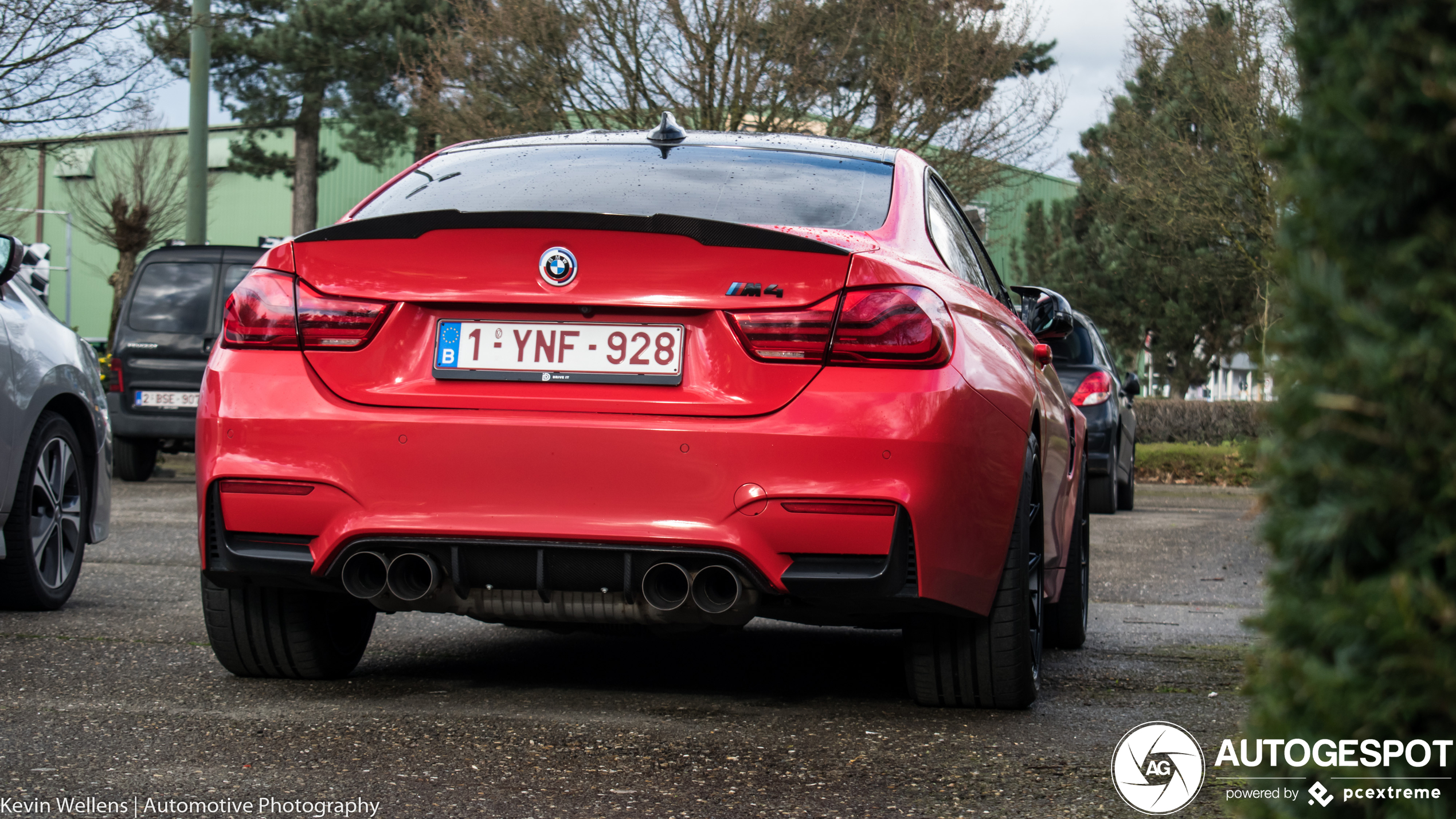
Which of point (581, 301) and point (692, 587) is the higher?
point (581, 301)

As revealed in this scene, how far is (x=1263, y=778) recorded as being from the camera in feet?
5.54

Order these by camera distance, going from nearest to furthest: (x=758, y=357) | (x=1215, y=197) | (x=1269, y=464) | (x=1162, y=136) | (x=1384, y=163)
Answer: (x=1384, y=163) → (x=1269, y=464) → (x=758, y=357) → (x=1215, y=197) → (x=1162, y=136)

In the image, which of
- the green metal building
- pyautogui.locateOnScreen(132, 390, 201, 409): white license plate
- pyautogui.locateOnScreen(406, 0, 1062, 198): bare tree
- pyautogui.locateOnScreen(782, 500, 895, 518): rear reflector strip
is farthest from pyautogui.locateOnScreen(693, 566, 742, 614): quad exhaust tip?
the green metal building

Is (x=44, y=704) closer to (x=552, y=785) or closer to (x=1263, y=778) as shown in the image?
(x=552, y=785)

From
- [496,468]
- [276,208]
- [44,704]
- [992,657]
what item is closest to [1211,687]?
[992,657]

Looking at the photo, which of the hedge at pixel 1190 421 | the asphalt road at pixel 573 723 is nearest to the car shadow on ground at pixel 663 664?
the asphalt road at pixel 573 723

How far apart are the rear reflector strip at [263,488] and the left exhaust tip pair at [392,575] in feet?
0.65

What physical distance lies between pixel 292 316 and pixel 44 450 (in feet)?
8.72

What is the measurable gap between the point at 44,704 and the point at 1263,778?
3307mm

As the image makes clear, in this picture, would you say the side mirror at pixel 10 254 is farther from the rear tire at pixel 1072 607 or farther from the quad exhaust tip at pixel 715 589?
the rear tire at pixel 1072 607

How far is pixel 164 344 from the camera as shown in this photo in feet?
49.2

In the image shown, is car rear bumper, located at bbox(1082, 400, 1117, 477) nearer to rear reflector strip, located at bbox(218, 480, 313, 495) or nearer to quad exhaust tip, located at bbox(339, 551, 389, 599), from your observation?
quad exhaust tip, located at bbox(339, 551, 389, 599)

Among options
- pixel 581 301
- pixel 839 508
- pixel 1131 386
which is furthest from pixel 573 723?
pixel 1131 386

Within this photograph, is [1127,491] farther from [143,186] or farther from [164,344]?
[143,186]
